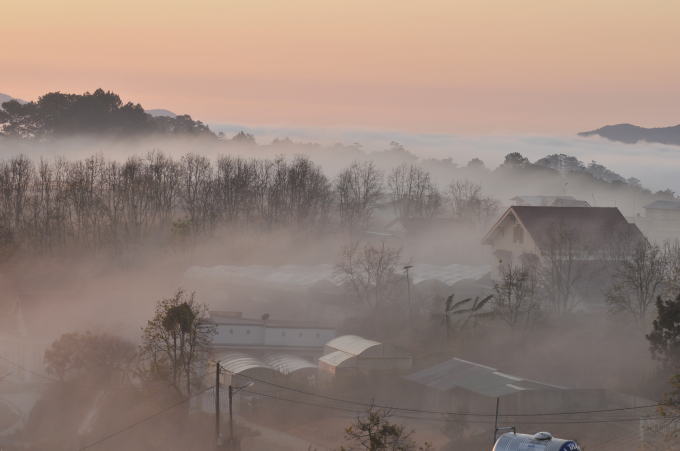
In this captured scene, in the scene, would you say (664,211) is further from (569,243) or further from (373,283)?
(373,283)

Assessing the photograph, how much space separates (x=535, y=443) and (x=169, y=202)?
68408 millimetres

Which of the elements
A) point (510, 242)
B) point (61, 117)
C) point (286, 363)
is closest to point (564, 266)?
point (510, 242)

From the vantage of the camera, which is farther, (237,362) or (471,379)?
(237,362)

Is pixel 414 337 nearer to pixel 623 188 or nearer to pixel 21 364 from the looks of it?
pixel 21 364

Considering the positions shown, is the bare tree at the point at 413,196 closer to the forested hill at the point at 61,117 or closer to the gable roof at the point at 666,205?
the gable roof at the point at 666,205

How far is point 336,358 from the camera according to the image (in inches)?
1331

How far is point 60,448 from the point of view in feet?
94.5

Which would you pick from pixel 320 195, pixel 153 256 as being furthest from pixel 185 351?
pixel 320 195

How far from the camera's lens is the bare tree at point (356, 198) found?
8106cm

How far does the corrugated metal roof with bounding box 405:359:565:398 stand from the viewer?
25809 millimetres

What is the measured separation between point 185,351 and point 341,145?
→ 456 feet

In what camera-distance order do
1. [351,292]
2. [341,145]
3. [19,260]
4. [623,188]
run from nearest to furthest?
[351,292], [19,260], [623,188], [341,145]

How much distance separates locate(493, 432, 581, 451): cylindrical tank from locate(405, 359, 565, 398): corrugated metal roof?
413 inches

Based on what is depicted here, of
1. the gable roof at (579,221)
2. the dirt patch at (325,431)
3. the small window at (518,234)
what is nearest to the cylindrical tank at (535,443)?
the dirt patch at (325,431)
